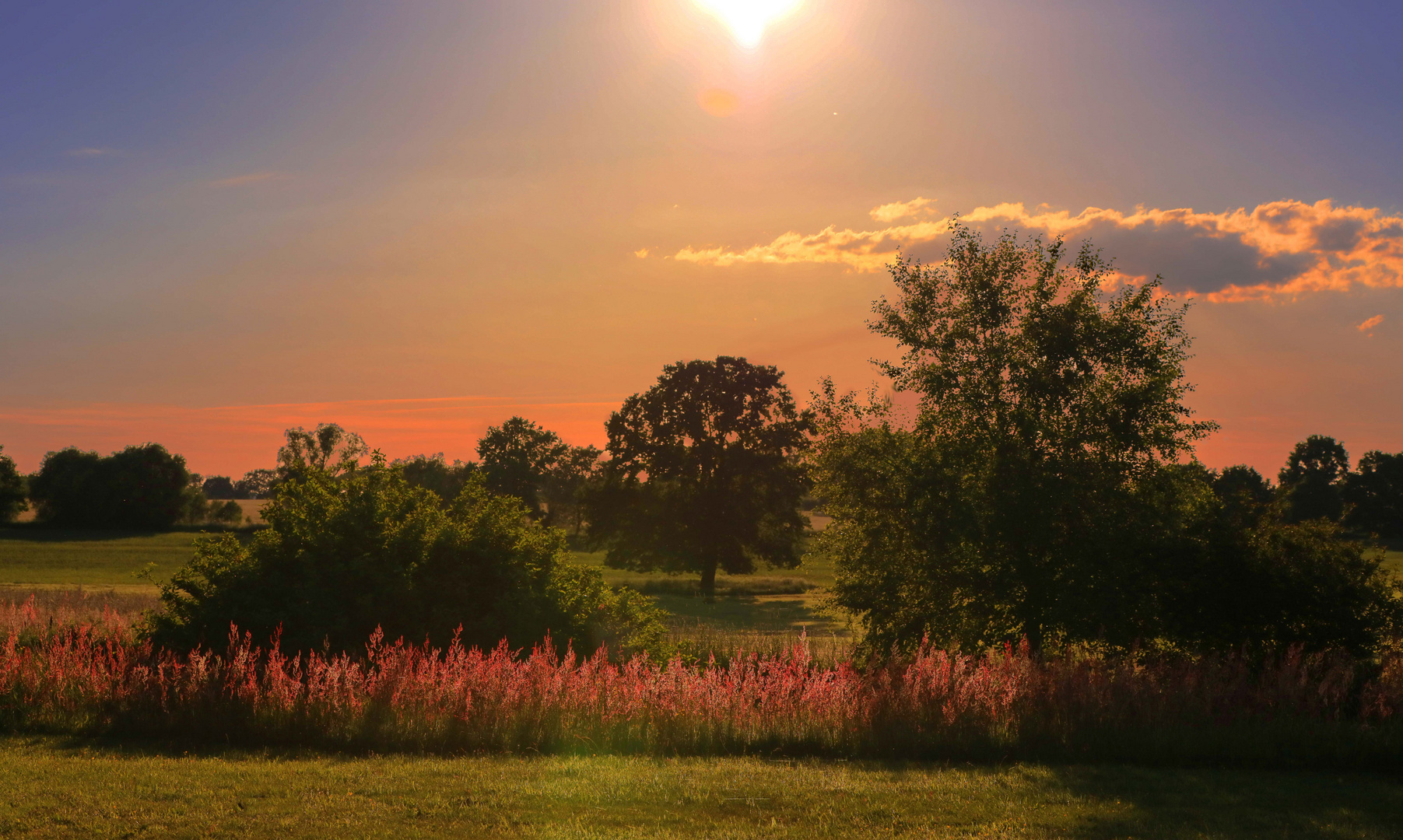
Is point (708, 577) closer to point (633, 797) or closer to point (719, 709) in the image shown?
point (719, 709)

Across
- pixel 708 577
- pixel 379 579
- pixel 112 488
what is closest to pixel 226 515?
pixel 112 488

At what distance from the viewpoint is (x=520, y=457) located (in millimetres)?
85438

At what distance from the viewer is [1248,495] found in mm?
16453

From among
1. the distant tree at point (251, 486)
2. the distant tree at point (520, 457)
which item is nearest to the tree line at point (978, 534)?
the distant tree at point (520, 457)

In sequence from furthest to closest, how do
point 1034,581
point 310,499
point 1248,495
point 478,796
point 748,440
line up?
1. point 748,440
2. point 1034,581
3. point 1248,495
4. point 310,499
5. point 478,796

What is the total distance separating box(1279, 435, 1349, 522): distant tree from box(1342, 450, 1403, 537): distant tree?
1.62 m

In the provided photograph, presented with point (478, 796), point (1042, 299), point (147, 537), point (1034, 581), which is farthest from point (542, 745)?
point (147, 537)

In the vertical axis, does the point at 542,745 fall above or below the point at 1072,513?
below

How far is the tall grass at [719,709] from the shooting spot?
10.7 m

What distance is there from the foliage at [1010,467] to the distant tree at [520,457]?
207 feet

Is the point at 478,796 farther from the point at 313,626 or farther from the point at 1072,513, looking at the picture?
the point at 1072,513

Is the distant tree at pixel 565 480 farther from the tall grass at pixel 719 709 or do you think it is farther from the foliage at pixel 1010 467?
the tall grass at pixel 719 709

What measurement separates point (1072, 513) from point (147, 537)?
284 feet

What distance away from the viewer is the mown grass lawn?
756cm
